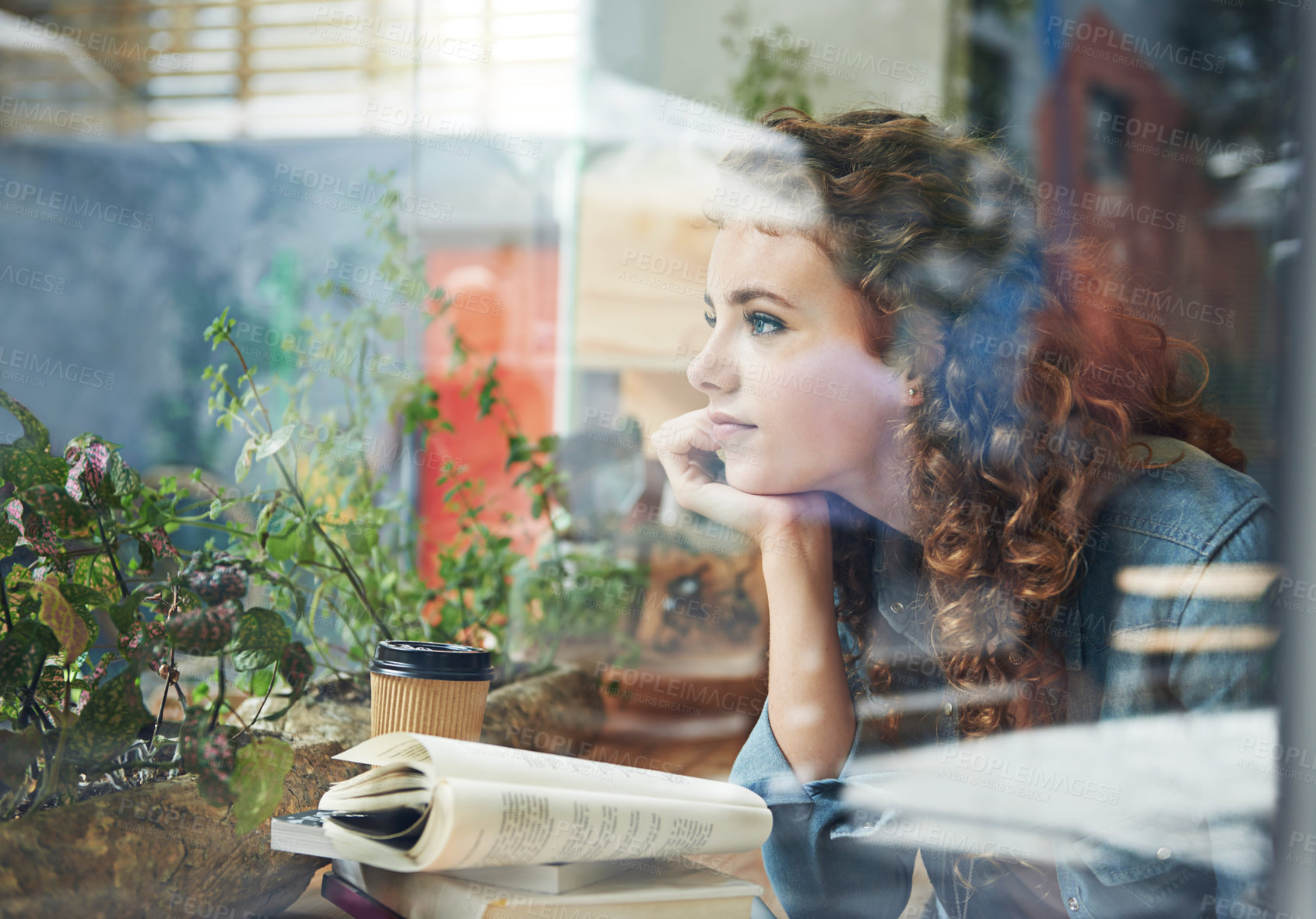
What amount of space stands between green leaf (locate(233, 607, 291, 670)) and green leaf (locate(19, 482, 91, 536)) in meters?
0.14

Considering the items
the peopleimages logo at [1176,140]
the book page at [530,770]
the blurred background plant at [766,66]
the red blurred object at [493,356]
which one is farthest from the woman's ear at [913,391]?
the red blurred object at [493,356]

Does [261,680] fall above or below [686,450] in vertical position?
below

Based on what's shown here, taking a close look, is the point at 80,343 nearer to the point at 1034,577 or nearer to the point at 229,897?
the point at 229,897

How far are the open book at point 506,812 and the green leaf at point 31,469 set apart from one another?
288mm

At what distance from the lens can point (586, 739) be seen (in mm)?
1266

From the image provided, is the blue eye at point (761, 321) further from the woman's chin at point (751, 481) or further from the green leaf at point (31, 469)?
the green leaf at point (31, 469)

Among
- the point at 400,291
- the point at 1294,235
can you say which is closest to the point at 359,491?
the point at 400,291

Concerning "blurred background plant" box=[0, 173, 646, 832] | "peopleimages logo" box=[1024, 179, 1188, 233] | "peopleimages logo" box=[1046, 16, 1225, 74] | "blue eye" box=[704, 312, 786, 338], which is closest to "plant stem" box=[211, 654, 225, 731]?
"blurred background plant" box=[0, 173, 646, 832]

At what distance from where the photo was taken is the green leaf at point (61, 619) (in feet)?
1.87

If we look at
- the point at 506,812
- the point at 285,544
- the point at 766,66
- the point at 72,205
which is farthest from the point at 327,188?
the point at 506,812

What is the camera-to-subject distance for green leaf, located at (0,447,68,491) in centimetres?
60

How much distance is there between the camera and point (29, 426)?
0.63 m

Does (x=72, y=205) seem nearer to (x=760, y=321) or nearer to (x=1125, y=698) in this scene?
(x=760, y=321)

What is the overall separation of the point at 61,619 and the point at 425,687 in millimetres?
229
